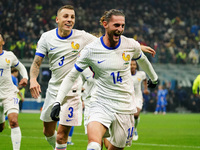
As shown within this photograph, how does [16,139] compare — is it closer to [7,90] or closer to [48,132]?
[48,132]

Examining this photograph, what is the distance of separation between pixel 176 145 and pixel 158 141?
115 centimetres

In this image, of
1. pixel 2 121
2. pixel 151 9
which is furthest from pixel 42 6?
pixel 2 121

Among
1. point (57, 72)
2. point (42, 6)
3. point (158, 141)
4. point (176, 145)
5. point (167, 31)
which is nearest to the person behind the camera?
point (57, 72)

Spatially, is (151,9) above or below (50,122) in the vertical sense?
above

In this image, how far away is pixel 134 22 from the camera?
38.8 metres

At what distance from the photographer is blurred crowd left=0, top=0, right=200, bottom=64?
107 ft

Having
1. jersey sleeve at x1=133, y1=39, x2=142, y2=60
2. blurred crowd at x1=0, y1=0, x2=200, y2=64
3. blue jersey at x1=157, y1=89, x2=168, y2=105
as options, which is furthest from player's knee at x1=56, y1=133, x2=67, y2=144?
blue jersey at x1=157, y1=89, x2=168, y2=105

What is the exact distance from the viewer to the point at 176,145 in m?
12.2

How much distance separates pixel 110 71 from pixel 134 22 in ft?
108

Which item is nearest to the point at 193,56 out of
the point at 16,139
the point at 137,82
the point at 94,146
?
the point at 137,82

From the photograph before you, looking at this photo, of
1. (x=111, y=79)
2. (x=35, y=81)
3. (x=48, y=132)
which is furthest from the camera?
(x=48, y=132)

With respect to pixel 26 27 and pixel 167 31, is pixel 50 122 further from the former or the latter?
pixel 167 31

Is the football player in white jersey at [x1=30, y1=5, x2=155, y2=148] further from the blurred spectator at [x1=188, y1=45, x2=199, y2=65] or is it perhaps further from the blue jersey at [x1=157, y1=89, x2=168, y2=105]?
the blurred spectator at [x1=188, y1=45, x2=199, y2=65]

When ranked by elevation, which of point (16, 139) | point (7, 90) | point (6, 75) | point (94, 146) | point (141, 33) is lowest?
point (16, 139)
